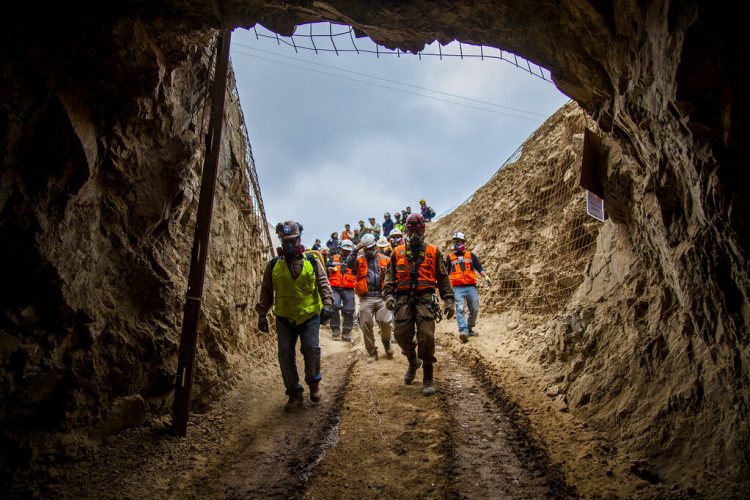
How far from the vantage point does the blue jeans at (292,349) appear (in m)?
4.99

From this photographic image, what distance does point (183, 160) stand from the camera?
14.9ft

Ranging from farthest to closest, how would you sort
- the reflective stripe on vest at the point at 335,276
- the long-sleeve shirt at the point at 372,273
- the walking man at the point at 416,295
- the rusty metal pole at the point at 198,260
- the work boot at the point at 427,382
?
the reflective stripe on vest at the point at 335,276 < the long-sleeve shirt at the point at 372,273 < the walking man at the point at 416,295 < the work boot at the point at 427,382 < the rusty metal pole at the point at 198,260

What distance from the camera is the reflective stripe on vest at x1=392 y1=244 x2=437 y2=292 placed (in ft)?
18.1

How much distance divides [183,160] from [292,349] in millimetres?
2519

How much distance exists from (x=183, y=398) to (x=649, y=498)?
3.88 m

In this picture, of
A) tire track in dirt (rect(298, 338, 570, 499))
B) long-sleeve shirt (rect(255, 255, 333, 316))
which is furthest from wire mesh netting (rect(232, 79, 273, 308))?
tire track in dirt (rect(298, 338, 570, 499))

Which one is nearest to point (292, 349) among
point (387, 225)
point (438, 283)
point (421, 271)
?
point (421, 271)

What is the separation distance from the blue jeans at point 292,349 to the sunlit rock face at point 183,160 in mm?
1251

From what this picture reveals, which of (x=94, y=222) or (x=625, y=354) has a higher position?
(x=94, y=222)

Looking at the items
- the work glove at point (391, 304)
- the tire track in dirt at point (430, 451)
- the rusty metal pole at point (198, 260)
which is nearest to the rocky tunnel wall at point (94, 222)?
the rusty metal pole at point (198, 260)

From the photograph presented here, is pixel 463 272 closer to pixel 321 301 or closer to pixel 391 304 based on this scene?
pixel 391 304

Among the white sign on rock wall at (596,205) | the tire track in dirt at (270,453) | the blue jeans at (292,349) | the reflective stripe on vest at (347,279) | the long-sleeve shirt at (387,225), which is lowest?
the tire track in dirt at (270,453)

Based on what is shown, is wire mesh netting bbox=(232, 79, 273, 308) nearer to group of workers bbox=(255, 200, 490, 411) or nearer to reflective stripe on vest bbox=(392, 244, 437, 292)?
group of workers bbox=(255, 200, 490, 411)

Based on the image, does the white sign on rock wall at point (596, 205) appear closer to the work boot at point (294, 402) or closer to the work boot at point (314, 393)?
the work boot at point (314, 393)
